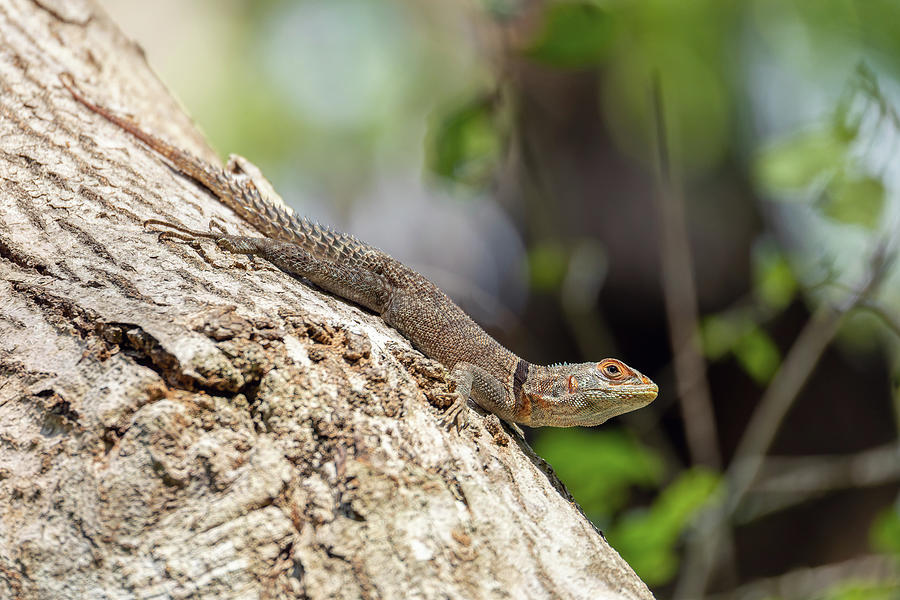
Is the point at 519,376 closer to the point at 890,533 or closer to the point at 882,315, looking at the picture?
the point at 882,315

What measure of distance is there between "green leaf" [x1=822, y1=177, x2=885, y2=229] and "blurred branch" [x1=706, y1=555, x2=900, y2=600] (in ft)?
10.2

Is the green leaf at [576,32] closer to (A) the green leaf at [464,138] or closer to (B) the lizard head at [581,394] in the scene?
(A) the green leaf at [464,138]

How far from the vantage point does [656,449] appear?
788 cm

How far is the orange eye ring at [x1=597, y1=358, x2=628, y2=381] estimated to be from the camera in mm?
4551

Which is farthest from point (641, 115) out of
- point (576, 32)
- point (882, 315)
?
point (882, 315)

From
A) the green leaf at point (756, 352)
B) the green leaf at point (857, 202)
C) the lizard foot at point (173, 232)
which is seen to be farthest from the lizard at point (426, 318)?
the green leaf at point (857, 202)

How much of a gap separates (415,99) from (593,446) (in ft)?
39.5

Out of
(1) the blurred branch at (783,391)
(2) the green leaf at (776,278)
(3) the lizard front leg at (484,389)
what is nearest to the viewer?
(3) the lizard front leg at (484,389)

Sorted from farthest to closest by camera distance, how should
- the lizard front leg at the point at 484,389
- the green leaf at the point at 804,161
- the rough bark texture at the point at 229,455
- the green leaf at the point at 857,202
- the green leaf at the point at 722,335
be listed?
the green leaf at the point at 722,335, the green leaf at the point at 804,161, the green leaf at the point at 857,202, the lizard front leg at the point at 484,389, the rough bark texture at the point at 229,455

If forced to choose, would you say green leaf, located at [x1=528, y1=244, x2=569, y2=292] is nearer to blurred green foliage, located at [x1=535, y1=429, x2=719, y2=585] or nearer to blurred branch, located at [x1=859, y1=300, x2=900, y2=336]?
blurred green foliage, located at [x1=535, y1=429, x2=719, y2=585]

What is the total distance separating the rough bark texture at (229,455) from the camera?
2.36m

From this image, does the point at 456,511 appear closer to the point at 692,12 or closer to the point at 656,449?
the point at 656,449

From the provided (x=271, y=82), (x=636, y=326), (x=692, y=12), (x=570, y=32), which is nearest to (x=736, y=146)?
(x=692, y=12)

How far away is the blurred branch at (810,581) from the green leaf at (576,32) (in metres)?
4.60
